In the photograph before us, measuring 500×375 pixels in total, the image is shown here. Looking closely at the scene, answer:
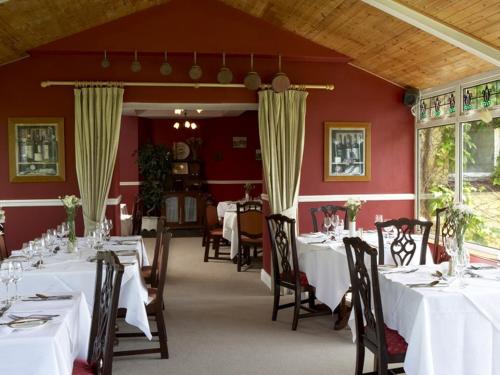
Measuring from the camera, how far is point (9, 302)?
296 cm

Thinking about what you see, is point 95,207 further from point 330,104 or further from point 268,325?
point 330,104

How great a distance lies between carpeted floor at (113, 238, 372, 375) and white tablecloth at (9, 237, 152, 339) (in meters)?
0.47

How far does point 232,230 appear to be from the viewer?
8.30m

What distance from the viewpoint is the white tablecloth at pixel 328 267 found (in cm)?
492

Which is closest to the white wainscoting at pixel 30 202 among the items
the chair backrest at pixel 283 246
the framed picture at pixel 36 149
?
the framed picture at pixel 36 149

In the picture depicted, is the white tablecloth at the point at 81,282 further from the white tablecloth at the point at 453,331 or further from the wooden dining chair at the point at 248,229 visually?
the wooden dining chair at the point at 248,229

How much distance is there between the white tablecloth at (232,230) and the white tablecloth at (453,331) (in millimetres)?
5111

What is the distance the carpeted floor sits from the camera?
4.26 meters

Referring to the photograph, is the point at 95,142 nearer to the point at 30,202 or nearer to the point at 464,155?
the point at 30,202

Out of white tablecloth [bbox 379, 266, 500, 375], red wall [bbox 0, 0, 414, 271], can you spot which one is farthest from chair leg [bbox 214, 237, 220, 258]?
white tablecloth [bbox 379, 266, 500, 375]

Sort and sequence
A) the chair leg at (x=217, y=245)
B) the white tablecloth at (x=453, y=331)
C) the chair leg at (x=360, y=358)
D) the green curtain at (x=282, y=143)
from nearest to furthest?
the white tablecloth at (x=453, y=331) < the chair leg at (x=360, y=358) < the green curtain at (x=282, y=143) < the chair leg at (x=217, y=245)

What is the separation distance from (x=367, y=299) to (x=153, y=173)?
9189 mm

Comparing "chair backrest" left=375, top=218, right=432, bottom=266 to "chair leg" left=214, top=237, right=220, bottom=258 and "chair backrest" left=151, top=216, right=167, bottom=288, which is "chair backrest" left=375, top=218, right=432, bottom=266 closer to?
"chair backrest" left=151, top=216, right=167, bottom=288

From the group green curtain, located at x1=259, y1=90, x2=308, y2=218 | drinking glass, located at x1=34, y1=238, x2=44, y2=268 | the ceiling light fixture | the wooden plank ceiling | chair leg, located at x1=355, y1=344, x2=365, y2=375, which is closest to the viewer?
chair leg, located at x1=355, y1=344, x2=365, y2=375
